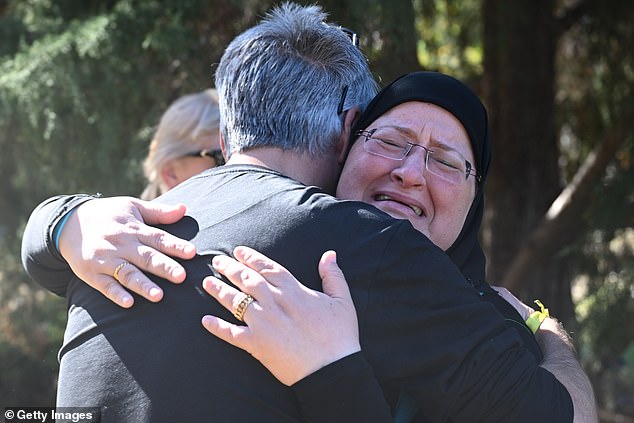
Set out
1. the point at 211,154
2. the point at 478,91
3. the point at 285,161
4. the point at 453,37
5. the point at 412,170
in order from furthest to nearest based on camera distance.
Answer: the point at 453,37, the point at 478,91, the point at 211,154, the point at 412,170, the point at 285,161

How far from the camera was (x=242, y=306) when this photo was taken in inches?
65.9

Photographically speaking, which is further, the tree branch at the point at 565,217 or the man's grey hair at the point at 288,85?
the tree branch at the point at 565,217

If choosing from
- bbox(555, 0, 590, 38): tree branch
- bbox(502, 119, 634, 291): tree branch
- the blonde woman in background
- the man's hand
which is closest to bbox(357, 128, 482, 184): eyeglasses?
the man's hand

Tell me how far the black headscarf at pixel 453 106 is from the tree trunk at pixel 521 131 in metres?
3.16

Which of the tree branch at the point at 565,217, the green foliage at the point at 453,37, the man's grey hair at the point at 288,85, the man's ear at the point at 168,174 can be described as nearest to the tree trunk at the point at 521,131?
the tree branch at the point at 565,217

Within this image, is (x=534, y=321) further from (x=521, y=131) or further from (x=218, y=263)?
(x=521, y=131)

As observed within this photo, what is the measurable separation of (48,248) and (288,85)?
28.3 inches

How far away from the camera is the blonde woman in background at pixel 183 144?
3871 millimetres

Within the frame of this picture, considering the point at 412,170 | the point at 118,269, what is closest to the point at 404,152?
the point at 412,170

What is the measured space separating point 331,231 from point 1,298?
183 inches

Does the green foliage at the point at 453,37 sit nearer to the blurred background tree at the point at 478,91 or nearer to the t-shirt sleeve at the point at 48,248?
the blurred background tree at the point at 478,91

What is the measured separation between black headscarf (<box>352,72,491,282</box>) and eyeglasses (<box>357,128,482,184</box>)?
0.18 ft

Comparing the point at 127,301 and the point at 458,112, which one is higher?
the point at 458,112

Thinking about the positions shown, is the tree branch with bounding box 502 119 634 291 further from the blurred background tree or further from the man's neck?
the man's neck
